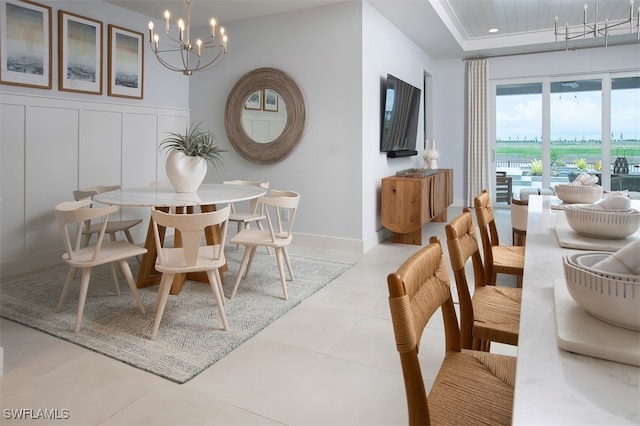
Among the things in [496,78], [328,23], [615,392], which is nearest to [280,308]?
[615,392]

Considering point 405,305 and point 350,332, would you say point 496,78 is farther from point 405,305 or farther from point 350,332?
point 405,305

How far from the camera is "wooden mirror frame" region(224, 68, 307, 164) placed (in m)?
4.98

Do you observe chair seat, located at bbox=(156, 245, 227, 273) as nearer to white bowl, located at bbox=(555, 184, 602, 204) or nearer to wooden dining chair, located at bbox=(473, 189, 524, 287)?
wooden dining chair, located at bbox=(473, 189, 524, 287)

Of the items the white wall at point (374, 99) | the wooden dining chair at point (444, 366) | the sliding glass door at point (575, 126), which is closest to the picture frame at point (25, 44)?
the white wall at point (374, 99)

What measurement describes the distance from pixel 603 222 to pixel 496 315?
50 centimetres

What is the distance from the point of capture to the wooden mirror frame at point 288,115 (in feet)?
16.3

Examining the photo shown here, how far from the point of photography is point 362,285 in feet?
11.8

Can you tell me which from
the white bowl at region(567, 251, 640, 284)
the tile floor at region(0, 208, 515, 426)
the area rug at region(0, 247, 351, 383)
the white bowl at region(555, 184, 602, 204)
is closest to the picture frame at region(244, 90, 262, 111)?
the area rug at region(0, 247, 351, 383)

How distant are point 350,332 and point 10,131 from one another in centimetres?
353

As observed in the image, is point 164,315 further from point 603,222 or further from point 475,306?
point 603,222

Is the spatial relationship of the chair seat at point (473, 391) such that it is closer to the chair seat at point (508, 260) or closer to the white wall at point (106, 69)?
the chair seat at point (508, 260)

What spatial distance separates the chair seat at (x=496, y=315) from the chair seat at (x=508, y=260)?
12.8 inches

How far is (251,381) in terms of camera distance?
6.91 feet

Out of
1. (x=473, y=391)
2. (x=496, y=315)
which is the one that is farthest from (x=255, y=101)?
(x=473, y=391)
